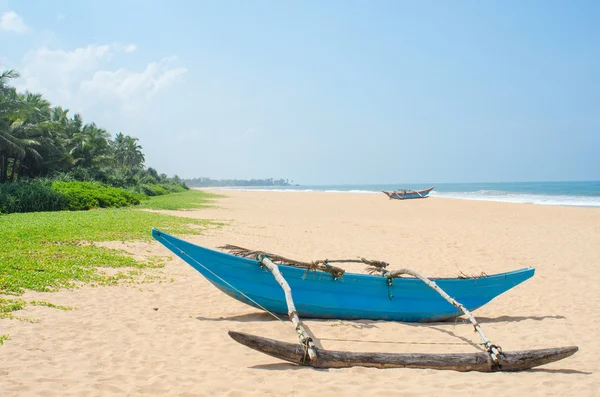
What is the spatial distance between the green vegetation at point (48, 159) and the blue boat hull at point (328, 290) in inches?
661

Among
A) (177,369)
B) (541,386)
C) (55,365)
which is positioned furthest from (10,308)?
(541,386)

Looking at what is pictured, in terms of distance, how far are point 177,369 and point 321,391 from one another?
1.54 metres

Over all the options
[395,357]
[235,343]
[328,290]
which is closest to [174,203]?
[328,290]

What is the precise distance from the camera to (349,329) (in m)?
6.07

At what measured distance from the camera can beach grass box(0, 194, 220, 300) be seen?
7.24 m

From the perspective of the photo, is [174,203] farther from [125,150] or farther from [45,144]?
[125,150]

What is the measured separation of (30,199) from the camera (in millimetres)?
19531

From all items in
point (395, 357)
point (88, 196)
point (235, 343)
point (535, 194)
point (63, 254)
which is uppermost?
point (535, 194)

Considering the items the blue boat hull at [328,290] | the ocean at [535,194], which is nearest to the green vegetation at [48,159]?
the blue boat hull at [328,290]

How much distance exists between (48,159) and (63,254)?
25958mm

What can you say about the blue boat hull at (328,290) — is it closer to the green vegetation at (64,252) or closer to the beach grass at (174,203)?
the green vegetation at (64,252)

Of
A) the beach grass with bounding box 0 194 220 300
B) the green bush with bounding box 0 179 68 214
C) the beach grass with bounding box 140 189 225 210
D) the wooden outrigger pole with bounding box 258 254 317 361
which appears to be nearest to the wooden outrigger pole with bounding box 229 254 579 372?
the wooden outrigger pole with bounding box 258 254 317 361

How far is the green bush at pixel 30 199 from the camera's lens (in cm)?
1884

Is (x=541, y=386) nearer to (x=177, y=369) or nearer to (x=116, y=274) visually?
(x=177, y=369)
